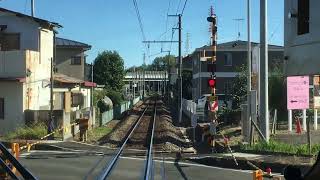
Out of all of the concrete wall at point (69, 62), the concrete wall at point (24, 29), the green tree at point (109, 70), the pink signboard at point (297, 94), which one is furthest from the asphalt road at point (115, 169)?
the green tree at point (109, 70)

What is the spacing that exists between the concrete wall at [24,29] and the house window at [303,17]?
2887 centimetres

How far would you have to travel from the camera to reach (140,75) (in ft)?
511

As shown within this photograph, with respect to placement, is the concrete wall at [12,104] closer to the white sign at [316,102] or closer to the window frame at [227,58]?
the white sign at [316,102]

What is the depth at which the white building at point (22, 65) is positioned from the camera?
30172 millimetres

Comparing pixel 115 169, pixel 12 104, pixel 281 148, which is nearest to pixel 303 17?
pixel 115 169

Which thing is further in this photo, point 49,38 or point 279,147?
point 49,38

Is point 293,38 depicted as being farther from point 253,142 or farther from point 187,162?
point 253,142

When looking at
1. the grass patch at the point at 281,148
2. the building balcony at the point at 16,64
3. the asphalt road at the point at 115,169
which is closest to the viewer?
the asphalt road at the point at 115,169

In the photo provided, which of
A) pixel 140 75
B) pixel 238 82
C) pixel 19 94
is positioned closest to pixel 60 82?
pixel 19 94

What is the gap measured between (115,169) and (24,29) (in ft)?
58.9

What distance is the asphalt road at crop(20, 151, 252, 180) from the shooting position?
1597 centimetres

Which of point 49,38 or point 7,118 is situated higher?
point 49,38

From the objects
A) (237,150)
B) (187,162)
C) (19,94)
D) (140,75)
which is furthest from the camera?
(140,75)

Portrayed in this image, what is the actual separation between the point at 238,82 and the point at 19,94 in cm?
1756
